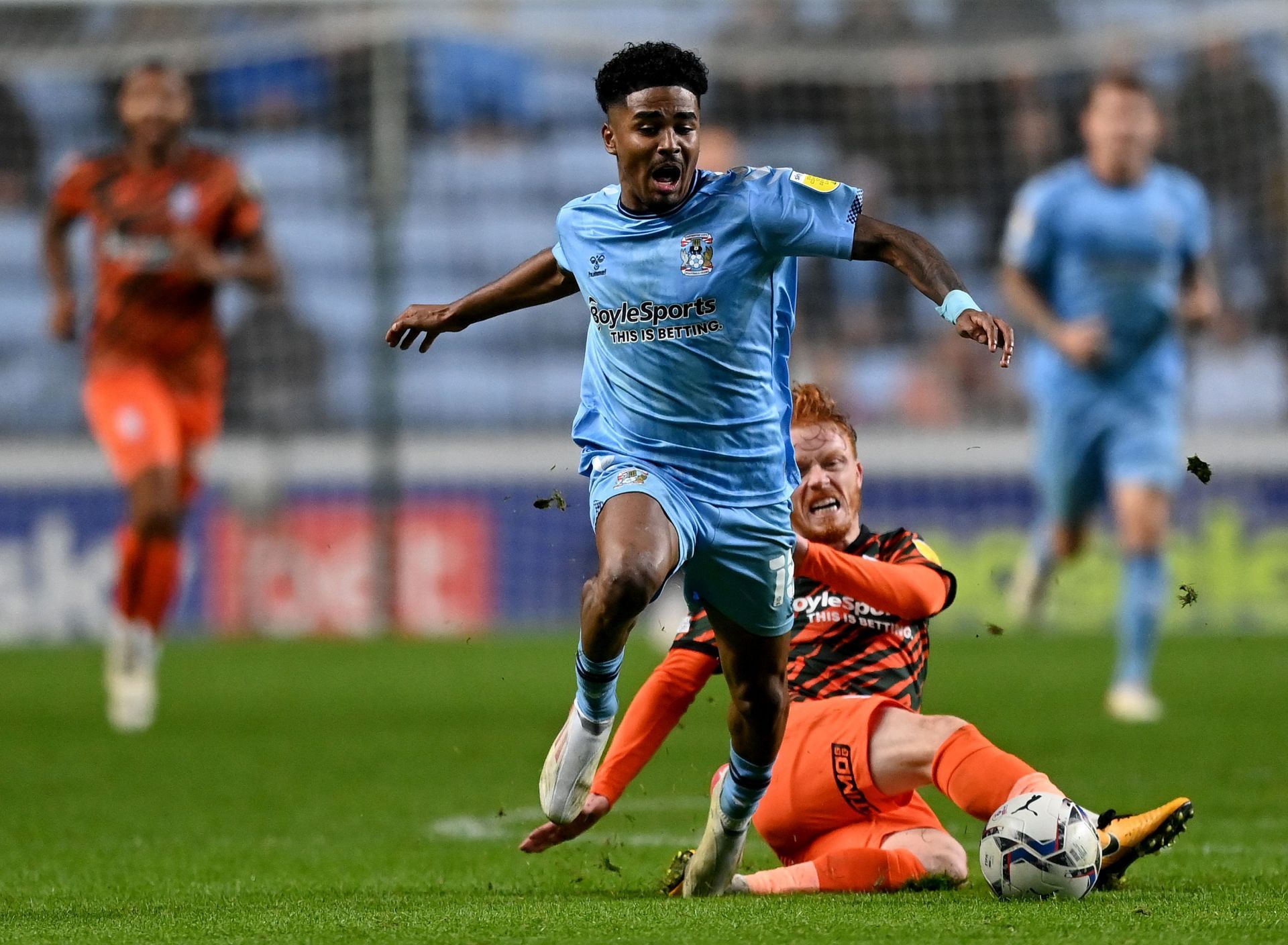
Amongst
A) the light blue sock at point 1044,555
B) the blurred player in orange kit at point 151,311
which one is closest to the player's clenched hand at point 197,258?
the blurred player in orange kit at point 151,311

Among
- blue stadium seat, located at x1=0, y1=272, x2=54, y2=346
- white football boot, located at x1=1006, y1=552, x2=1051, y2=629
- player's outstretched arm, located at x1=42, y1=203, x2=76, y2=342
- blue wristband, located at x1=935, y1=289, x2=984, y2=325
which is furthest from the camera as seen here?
blue stadium seat, located at x1=0, y1=272, x2=54, y2=346

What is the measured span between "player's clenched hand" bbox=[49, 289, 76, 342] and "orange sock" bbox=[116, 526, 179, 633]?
3.59 feet

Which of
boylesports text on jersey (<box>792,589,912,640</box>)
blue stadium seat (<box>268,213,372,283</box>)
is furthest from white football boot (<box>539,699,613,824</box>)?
blue stadium seat (<box>268,213,372,283</box>)

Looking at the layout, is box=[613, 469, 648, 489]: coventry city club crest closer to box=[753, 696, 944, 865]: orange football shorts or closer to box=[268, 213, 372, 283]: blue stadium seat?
box=[753, 696, 944, 865]: orange football shorts

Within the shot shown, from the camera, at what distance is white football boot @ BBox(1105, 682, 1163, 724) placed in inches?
349

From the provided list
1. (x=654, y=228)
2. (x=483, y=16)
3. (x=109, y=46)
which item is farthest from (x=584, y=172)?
(x=654, y=228)

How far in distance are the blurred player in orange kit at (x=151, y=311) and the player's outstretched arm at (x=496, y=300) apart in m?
4.56

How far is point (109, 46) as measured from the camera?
14633mm

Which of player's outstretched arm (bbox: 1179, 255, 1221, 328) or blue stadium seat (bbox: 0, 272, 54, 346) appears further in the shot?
blue stadium seat (bbox: 0, 272, 54, 346)

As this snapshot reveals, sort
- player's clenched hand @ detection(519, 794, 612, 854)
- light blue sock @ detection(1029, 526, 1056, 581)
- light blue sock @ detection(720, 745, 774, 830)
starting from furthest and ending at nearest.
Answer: light blue sock @ detection(1029, 526, 1056, 581)
player's clenched hand @ detection(519, 794, 612, 854)
light blue sock @ detection(720, 745, 774, 830)

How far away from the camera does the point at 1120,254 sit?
9625mm

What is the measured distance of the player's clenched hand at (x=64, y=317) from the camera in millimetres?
9219

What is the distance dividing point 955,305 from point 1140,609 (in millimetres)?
5538

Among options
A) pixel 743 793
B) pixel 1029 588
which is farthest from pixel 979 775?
pixel 1029 588
